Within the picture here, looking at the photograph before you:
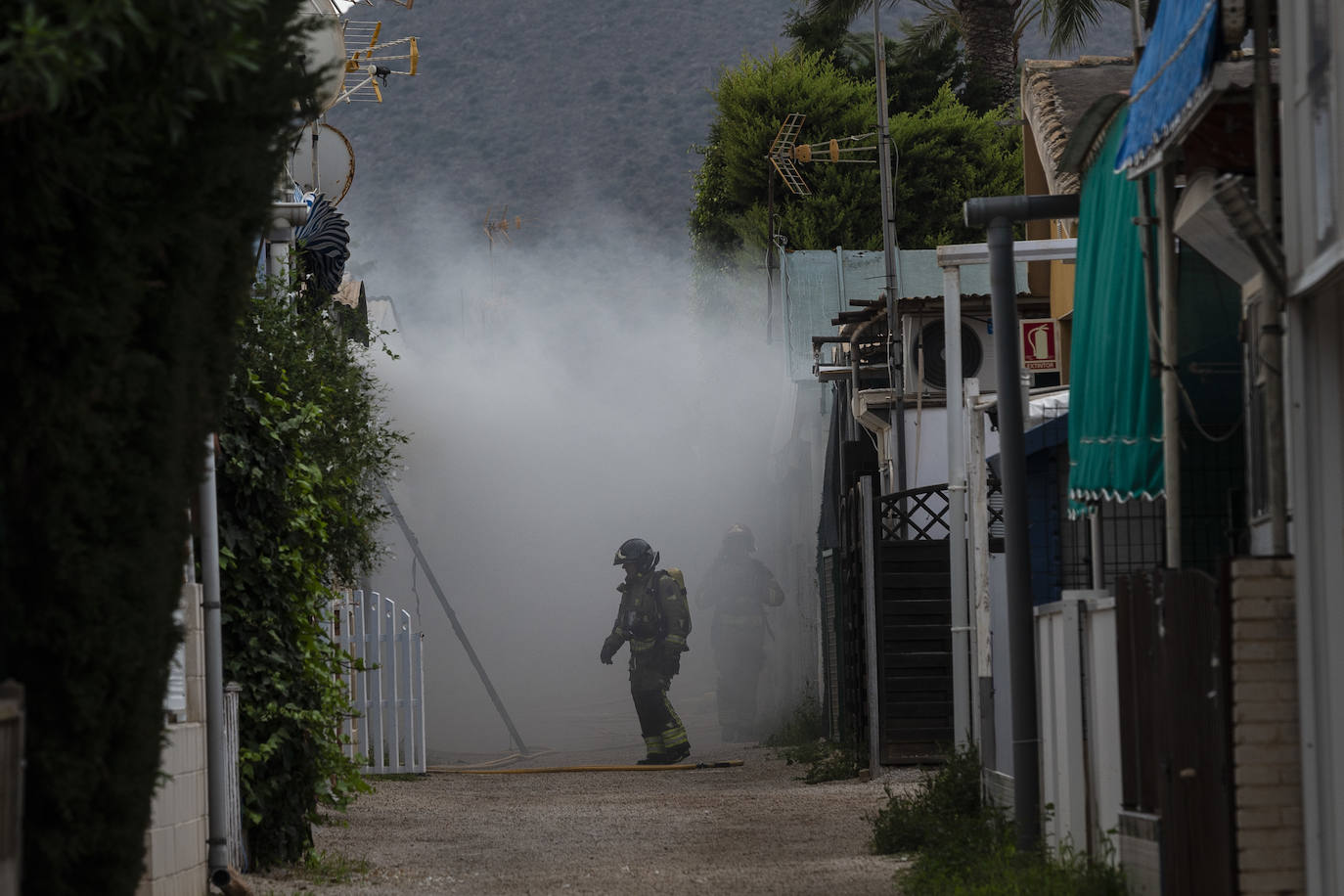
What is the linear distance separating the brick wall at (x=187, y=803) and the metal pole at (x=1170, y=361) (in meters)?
3.86

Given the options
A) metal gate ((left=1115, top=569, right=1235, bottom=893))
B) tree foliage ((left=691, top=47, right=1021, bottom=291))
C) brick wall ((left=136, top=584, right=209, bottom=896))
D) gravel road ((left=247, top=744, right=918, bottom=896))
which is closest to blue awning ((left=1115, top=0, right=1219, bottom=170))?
metal gate ((left=1115, top=569, right=1235, bottom=893))

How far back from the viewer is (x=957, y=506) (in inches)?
473

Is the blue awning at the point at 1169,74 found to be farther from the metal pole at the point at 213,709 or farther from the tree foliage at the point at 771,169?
the tree foliage at the point at 771,169

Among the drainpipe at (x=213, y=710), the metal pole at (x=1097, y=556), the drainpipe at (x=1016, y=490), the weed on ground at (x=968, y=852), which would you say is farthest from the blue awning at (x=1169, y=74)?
the drainpipe at (x=213, y=710)

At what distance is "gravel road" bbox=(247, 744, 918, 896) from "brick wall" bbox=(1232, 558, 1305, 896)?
2956 millimetres

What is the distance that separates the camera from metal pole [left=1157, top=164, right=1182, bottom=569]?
691 centimetres

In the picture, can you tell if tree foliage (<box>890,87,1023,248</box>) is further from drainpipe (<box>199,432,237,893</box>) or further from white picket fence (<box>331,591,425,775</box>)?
drainpipe (<box>199,432,237,893</box>)

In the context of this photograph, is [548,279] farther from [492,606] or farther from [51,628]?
[51,628]

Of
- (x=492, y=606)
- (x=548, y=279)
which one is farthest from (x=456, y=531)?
(x=548, y=279)

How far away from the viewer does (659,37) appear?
137m

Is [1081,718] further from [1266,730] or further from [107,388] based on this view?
[107,388]

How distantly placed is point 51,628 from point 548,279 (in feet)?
410

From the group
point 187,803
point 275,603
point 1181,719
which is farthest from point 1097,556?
point 187,803

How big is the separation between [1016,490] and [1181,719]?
2823 mm
